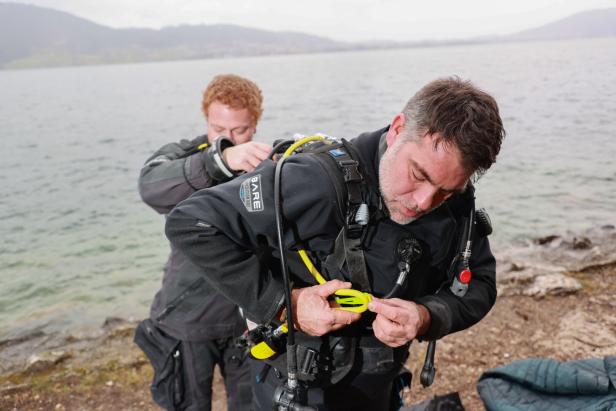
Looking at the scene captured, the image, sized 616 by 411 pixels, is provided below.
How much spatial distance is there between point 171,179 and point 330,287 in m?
1.39

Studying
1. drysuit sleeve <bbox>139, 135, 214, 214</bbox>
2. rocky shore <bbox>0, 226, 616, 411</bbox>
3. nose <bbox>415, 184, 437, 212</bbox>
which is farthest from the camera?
rocky shore <bbox>0, 226, 616, 411</bbox>

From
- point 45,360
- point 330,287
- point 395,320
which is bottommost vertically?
point 45,360

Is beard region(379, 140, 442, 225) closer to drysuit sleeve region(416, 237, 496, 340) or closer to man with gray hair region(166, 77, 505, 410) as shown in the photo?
man with gray hair region(166, 77, 505, 410)

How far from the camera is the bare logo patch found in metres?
2.18

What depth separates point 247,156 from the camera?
2.83 meters

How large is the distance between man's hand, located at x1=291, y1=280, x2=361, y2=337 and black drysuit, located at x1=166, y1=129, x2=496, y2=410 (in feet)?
0.44

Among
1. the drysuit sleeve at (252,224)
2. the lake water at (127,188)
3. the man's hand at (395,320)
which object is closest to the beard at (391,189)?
the drysuit sleeve at (252,224)

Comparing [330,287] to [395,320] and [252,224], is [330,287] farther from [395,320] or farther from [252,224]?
[252,224]

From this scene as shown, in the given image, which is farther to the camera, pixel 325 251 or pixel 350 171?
pixel 325 251

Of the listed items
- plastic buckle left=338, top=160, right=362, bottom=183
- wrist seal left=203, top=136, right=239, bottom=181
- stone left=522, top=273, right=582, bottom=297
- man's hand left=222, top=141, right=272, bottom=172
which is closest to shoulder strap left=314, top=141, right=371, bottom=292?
plastic buckle left=338, top=160, right=362, bottom=183

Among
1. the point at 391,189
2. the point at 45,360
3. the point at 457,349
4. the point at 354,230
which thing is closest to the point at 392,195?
the point at 391,189

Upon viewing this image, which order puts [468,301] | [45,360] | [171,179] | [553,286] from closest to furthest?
[468,301], [171,179], [45,360], [553,286]

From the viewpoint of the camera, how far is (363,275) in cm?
233

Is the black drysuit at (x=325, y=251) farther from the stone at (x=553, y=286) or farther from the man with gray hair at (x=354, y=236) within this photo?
the stone at (x=553, y=286)
